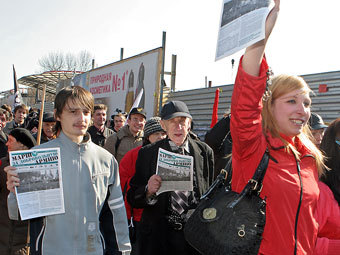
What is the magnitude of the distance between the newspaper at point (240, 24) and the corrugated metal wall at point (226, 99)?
6.42 meters

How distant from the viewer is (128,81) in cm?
1123

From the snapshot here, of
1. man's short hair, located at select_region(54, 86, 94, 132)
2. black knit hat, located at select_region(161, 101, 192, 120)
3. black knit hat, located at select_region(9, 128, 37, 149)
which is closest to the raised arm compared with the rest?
man's short hair, located at select_region(54, 86, 94, 132)

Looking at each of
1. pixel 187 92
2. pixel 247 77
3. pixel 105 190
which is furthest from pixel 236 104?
pixel 187 92

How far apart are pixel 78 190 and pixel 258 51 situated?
1475mm

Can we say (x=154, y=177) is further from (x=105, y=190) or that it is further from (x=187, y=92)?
Result: (x=187, y=92)

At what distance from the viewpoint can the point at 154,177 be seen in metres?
2.76

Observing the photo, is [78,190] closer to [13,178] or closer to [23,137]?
[13,178]

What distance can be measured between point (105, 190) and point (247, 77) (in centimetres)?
138

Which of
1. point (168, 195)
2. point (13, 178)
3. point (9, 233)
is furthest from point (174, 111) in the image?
point (9, 233)

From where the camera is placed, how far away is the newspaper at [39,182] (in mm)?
2150

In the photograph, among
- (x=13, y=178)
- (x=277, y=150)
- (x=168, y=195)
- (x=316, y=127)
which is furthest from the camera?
(x=316, y=127)

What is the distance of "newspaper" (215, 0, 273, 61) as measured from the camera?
4.76 ft

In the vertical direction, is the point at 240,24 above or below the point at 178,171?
above

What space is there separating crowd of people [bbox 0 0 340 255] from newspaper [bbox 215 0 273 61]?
0.11 m
